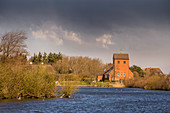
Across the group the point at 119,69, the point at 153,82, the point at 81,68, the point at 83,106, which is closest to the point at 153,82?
the point at 153,82

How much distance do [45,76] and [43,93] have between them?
281 centimetres

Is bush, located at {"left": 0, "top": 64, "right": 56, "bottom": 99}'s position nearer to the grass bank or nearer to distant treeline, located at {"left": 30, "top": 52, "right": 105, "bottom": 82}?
the grass bank

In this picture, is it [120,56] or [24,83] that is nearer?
[24,83]

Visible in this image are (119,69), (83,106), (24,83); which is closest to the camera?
(83,106)

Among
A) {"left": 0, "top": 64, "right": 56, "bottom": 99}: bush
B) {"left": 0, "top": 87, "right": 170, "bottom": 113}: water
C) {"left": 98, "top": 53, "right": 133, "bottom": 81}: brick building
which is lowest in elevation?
{"left": 0, "top": 87, "right": 170, "bottom": 113}: water

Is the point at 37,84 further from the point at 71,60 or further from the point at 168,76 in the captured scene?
the point at 71,60

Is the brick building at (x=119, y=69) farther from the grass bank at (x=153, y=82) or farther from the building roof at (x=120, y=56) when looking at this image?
the grass bank at (x=153, y=82)

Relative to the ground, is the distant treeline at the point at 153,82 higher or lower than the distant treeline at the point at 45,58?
lower

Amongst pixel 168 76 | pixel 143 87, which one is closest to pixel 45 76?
pixel 168 76

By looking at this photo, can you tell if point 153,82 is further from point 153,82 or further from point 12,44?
point 12,44

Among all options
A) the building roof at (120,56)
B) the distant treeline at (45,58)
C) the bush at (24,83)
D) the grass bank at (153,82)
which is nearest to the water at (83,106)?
the bush at (24,83)

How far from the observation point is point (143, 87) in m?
79.6

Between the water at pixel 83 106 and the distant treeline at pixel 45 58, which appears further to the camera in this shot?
the distant treeline at pixel 45 58

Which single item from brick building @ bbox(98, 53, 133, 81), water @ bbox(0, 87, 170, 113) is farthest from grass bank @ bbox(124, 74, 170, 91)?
water @ bbox(0, 87, 170, 113)
